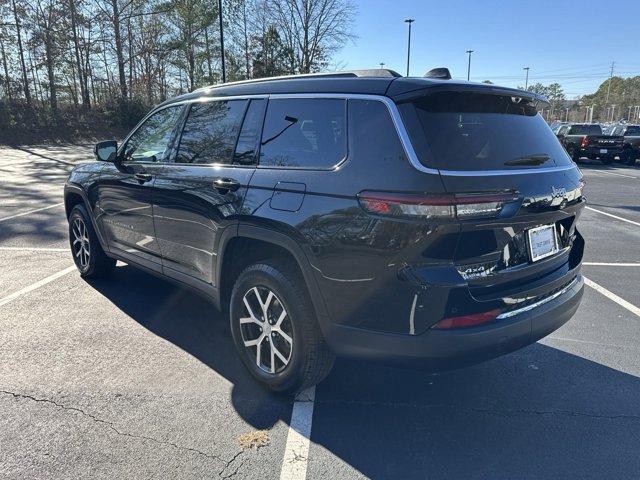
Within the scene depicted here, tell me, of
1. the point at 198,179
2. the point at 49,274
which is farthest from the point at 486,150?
the point at 49,274

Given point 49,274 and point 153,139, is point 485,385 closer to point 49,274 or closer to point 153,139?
point 153,139

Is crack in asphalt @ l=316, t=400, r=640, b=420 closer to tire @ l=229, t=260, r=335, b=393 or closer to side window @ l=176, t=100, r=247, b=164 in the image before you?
tire @ l=229, t=260, r=335, b=393

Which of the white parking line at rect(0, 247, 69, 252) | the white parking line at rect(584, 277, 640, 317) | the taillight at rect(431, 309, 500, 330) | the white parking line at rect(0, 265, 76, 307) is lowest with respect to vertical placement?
the white parking line at rect(584, 277, 640, 317)

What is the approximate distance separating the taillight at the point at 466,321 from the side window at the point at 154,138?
2603 millimetres

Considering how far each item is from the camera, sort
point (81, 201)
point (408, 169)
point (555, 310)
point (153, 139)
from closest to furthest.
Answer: point (408, 169) < point (555, 310) < point (153, 139) < point (81, 201)

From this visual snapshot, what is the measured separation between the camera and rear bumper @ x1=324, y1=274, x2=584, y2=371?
2295 mm

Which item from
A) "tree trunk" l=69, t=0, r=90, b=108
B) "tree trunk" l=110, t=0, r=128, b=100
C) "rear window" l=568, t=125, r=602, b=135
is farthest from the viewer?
"tree trunk" l=110, t=0, r=128, b=100

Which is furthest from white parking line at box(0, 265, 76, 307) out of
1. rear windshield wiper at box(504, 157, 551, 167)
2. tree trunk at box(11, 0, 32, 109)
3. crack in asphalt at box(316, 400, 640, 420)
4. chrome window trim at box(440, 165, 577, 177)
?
tree trunk at box(11, 0, 32, 109)

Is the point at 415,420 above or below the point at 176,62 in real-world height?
below

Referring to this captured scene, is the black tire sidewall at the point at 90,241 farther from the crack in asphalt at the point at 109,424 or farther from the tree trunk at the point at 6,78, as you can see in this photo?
the tree trunk at the point at 6,78

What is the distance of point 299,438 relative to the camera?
2615 mm

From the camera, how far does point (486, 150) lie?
248 cm

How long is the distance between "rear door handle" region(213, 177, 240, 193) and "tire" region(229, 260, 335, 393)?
52 centimetres

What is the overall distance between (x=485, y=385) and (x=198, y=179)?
95.4 inches
